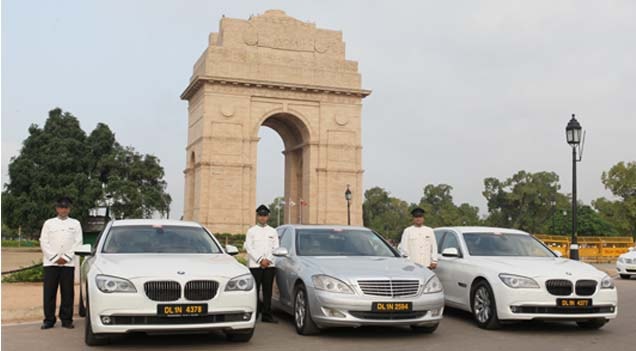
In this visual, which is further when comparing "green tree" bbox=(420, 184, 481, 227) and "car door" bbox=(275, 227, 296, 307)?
"green tree" bbox=(420, 184, 481, 227)

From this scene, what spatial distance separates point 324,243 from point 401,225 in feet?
321

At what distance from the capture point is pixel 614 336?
30.5 ft

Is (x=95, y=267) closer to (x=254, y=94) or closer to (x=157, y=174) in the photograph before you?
(x=254, y=94)

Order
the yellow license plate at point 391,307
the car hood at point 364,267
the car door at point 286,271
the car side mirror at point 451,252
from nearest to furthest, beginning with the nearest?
the yellow license plate at point 391,307
the car hood at point 364,267
the car door at point 286,271
the car side mirror at point 451,252

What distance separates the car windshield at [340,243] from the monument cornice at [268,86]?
3178 centimetres

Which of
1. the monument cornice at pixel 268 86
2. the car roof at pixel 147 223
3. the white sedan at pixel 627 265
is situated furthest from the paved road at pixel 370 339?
the monument cornice at pixel 268 86

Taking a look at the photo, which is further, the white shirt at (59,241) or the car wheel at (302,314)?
the white shirt at (59,241)

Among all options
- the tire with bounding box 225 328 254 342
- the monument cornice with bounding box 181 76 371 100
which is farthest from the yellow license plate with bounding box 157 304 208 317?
the monument cornice with bounding box 181 76 371 100

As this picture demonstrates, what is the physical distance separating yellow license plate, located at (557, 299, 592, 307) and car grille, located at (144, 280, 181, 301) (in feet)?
16.3

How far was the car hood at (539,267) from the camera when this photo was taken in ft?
31.0

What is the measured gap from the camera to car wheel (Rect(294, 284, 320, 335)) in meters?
8.91

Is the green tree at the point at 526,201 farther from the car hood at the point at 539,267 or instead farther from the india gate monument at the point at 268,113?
the car hood at the point at 539,267

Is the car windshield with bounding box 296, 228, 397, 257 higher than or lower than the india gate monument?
lower

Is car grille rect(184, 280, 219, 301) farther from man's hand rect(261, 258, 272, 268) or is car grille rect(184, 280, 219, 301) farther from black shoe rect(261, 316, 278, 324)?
black shoe rect(261, 316, 278, 324)
